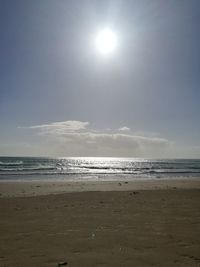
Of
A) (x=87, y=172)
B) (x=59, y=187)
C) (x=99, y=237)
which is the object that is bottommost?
(x=99, y=237)

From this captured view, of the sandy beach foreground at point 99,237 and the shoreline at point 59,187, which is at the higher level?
the shoreline at point 59,187

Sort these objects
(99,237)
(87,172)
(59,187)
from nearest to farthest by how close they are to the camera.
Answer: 1. (99,237)
2. (59,187)
3. (87,172)

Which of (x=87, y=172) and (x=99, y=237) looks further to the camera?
(x=87, y=172)

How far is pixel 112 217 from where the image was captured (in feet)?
29.1

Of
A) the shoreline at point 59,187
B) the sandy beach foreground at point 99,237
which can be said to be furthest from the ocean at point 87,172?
the sandy beach foreground at point 99,237

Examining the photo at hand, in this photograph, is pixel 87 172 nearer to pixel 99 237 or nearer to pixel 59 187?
pixel 59 187

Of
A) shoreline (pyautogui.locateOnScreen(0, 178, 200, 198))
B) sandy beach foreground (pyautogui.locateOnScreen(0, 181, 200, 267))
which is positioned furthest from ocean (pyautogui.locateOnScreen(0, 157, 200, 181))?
sandy beach foreground (pyautogui.locateOnScreen(0, 181, 200, 267))

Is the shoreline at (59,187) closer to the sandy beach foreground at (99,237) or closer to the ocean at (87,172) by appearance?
the sandy beach foreground at (99,237)

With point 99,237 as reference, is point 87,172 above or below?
above

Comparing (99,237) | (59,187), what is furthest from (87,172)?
(99,237)

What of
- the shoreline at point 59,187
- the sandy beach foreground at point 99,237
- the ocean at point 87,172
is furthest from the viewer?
the ocean at point 87,172

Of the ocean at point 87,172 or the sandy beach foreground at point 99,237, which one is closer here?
the sandy beach foreground at point 99,237

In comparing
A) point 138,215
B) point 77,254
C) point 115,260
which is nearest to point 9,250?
point 77,254

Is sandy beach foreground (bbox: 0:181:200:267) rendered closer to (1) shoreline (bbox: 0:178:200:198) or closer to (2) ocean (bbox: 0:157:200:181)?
(1) shoreline (bbox: 0:178:200:198)
